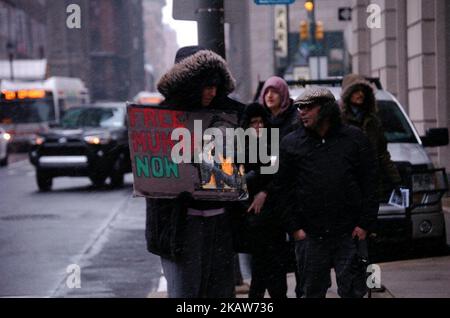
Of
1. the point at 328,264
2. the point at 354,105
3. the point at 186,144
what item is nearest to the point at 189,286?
the point at 186,144

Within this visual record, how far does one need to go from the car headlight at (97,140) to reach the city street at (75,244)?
108 centimetres

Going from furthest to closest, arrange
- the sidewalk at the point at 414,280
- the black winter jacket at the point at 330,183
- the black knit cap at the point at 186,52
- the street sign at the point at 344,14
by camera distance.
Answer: the street sign at the point at 344,14
the sidewalk at the point at 414,280
the black winter jacket at the point at 330,183
the black knit cap at the point at 186,52

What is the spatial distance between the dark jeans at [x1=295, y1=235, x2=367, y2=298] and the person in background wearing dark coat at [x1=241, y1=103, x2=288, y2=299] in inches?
30.8

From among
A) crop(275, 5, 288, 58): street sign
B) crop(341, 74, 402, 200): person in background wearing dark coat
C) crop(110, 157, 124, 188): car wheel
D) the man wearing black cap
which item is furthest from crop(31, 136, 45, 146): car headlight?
crop(275, 5, 288, 58): street sign

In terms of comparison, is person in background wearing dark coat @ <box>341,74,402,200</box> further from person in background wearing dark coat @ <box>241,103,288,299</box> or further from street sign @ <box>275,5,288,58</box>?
street sign @ <box>275,5,288,58</box>

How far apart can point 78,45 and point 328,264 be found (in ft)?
350

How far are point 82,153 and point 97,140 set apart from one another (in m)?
0.44

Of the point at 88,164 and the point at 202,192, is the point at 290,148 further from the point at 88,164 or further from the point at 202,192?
the point at 88,164

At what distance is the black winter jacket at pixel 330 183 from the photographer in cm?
617

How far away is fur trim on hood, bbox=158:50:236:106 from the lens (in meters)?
5.24

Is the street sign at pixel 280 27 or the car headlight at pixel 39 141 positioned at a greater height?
the street sign at pixel 280 27

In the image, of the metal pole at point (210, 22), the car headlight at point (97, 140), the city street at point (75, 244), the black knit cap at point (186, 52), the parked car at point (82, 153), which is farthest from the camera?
the car headlight at point (97, 140)

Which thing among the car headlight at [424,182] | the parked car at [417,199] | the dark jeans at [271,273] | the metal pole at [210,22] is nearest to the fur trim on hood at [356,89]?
the metal pole at [210,22]

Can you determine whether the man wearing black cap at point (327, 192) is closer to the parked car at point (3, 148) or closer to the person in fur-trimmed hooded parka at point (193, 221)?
the person in fur-trimmed hooded parka at point (193, 221)
